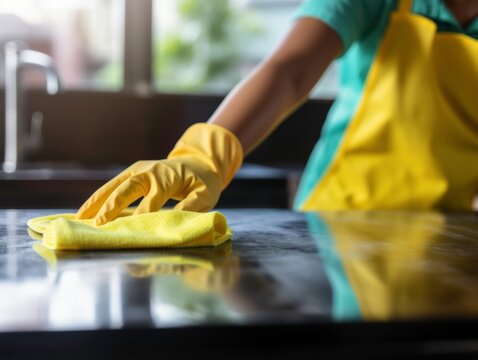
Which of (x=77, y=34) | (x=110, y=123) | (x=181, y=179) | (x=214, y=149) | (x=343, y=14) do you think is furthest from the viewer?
(x=77, y=34)

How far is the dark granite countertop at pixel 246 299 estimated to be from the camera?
0.47 metres

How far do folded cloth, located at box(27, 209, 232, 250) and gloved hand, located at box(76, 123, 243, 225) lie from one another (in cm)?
10

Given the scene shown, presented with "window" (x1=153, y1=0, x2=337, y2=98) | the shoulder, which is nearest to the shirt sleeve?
the shoulder

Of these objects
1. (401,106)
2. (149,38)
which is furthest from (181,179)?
(149,38)

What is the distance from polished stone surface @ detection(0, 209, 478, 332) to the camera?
1.64 ft

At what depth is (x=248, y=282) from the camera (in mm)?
624

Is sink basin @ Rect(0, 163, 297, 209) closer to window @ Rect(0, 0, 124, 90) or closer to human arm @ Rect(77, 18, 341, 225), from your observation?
human arm @ Rect(77, 18, 341, 225)

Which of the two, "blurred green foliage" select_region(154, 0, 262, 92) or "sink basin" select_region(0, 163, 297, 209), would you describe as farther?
"blurred green foliage" select_region(154, 0, 262, 92)

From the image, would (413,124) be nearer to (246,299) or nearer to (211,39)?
(246,299)

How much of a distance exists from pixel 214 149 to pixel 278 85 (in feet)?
0.70

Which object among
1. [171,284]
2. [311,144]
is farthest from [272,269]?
[311,144]

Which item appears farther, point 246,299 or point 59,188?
point 59,188

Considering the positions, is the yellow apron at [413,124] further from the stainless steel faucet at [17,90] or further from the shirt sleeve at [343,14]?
the stainless steel faucet at [17,90]

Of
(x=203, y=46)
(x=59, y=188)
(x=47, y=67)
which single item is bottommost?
(x=59, y=188)
